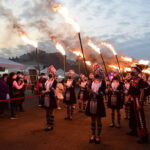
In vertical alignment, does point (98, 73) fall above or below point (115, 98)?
above

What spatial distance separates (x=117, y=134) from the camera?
7180mm

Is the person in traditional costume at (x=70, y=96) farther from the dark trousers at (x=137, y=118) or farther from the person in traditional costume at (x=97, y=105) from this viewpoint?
the dark trousers at (x=137, y=118)

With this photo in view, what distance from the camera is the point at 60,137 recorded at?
22.2 ft

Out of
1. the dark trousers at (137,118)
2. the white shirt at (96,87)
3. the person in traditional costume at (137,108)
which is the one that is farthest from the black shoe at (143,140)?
the white shirt at (96,87)

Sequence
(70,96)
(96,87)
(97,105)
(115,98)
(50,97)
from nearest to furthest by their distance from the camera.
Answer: (97,105) → (96,87) → (50,97) → (115,98) → (70,96)

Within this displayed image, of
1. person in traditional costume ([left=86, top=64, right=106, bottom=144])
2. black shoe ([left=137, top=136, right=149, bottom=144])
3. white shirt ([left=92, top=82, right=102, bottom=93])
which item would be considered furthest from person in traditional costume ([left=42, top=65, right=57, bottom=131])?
black shoe ([left=137, top=136, right=149, bottom=144])

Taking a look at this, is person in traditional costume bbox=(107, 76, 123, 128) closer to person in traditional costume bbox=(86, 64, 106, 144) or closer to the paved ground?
the paved ground

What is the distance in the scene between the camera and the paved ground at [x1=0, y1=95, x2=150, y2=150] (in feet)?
19.3

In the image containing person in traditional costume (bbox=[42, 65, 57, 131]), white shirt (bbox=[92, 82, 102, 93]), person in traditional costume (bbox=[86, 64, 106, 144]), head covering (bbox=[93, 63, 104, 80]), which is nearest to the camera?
person in traditional costume (bbox=[86, 64, 106, 144])

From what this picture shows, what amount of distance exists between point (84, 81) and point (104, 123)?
3200 mm

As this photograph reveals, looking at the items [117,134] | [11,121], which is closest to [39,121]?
[11,121]

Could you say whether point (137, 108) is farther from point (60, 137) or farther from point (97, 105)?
point (60, 137)

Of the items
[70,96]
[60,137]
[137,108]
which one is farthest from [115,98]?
[60,137]

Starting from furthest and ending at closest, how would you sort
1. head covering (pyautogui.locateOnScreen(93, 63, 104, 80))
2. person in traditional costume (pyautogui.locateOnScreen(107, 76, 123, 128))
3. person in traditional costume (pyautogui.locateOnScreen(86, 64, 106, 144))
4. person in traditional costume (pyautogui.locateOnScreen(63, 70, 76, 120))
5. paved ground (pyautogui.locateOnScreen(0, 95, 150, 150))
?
person in traditional costume (pyautogui.locateOnScreen(63, 70, 76, 120)) < person in traditional costume (pyautogui.locateOnScreen(107, 76, 123, 128)) < head covering (pyautogui.locateOnScreen(93, 63, 104, 80)) < person in traditional costume (pyautogui.locateOnScreen(86, 64, 106, 144)) < paved ground (pyautogui.locateOnScreen(0, 95, 150, 150))
